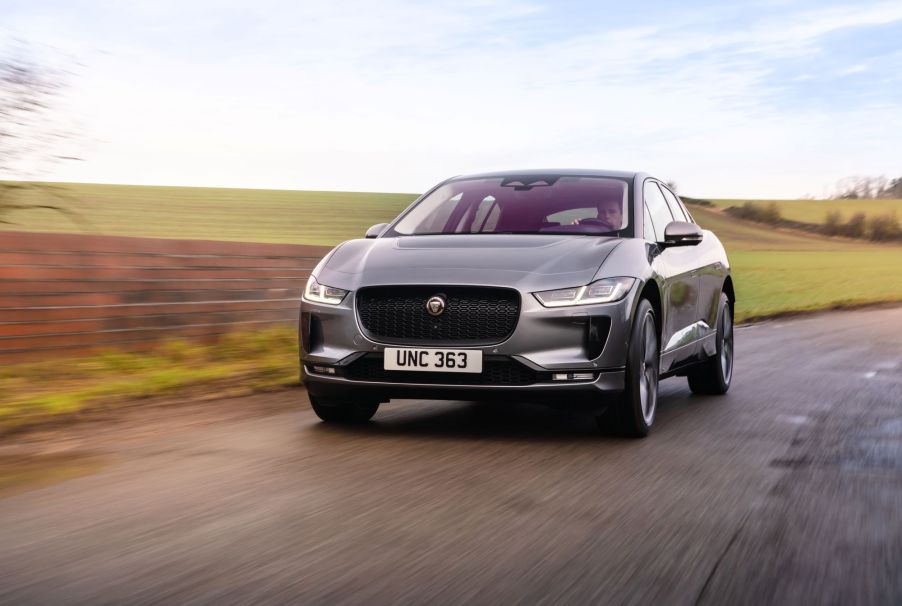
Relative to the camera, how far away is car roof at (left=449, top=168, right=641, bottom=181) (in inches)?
324

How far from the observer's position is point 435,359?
21.4 feet

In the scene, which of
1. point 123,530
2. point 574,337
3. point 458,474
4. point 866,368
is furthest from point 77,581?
point 866,368

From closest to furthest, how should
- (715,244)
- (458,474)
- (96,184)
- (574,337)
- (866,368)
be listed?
(458,474) < (574,337) < (715,244) < (866,368) < (96,184)

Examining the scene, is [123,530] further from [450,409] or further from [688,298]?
[688,298]

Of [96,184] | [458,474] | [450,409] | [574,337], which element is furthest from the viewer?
[96,184]

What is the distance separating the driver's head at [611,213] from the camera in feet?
24.7

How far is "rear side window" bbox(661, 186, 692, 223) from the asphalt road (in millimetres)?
1693

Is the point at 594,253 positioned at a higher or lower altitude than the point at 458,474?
higher

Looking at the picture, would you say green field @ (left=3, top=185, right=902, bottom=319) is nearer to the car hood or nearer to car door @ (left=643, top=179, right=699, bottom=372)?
car door @ (left=643, top=179, right=699, bottom=372)

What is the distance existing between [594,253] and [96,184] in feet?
169

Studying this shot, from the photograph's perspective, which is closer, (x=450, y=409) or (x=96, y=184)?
(x=450, y=409)

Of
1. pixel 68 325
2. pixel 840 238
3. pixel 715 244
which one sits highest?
pixel 715 244

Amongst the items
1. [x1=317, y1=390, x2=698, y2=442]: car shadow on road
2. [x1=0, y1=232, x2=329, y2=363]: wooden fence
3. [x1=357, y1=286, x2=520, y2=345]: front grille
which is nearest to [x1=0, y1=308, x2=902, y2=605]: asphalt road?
[x1=317, y1=390, x2=698, y2=442]: car shadow on road

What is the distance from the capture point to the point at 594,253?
686 cm
